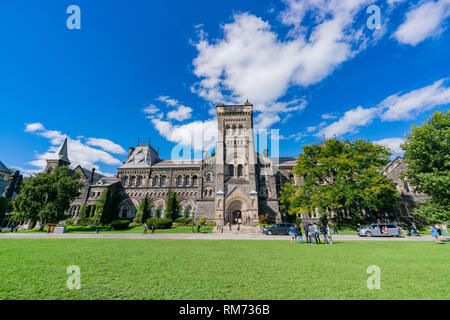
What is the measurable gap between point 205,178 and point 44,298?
3248cm

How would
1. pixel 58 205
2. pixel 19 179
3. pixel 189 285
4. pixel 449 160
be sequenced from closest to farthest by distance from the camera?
pixel 189 285
pixel 449 160
pixel 58 205
pixel 19 179

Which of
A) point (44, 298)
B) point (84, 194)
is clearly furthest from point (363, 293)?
point (84, 194)

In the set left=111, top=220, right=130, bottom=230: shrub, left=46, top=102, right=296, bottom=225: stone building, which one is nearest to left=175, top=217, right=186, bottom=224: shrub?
left=46, top=102, right=296, bottom=225: stone building

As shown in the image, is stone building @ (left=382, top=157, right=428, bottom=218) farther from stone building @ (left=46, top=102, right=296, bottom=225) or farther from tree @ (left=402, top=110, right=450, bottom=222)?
stone building @ (left=46, top=102, right=296, bottom=225)

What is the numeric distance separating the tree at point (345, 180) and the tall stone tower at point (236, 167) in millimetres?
6550

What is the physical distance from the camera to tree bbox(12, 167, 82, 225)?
27859 millimetres

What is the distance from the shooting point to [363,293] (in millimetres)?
4203

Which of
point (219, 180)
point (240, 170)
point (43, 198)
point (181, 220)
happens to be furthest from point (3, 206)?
point (240, 170)

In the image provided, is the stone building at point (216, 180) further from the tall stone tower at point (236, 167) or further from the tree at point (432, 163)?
the tree at point (432, 163)

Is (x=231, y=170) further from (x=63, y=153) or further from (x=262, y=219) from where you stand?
(x=63, y=153)

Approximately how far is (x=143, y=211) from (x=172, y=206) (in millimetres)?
5689

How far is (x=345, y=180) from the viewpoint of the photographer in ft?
82.7

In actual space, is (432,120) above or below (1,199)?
above
